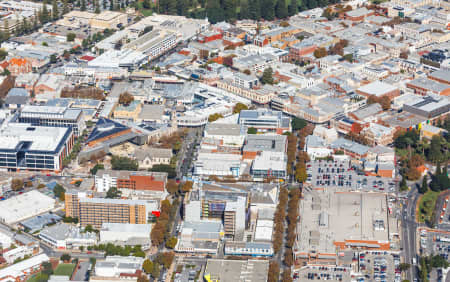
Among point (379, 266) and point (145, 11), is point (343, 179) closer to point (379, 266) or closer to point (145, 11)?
point (379, 266)

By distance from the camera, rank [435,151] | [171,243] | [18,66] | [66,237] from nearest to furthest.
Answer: [171,243], [66,237], [435,151], [18,66]

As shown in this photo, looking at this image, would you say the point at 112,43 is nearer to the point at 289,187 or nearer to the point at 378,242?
the point at 289,187

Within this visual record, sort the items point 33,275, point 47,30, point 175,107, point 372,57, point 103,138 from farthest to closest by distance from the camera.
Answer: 1. point 47,30
2. point 372,57
3. point 175,107
4. point 103,138
5. point 33,275

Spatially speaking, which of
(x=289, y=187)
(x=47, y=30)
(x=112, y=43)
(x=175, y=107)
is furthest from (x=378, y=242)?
(x=47, y=30)

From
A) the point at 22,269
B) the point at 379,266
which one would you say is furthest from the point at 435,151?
the point at 22,269

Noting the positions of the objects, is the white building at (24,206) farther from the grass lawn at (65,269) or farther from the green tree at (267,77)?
the green tree at (267,77)

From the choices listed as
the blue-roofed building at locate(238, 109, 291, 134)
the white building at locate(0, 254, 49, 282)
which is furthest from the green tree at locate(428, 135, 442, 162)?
the white building at locate(0, 254, 49, 282)
